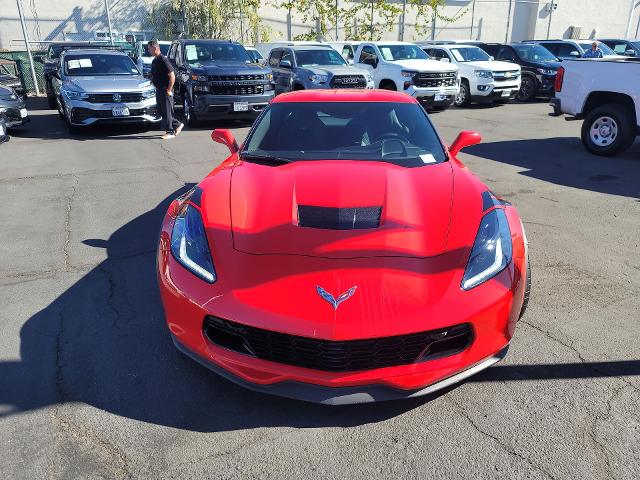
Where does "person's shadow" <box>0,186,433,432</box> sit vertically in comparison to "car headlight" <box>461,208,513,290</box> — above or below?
below

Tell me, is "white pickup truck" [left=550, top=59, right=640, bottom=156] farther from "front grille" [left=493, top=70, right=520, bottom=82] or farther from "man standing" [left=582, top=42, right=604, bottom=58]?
"man standing" [left=582, top=42, right=604, bottom=58]

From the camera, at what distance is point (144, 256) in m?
4.70

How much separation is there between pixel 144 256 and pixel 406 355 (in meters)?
2.99

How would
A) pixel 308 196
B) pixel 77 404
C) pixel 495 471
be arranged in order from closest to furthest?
pixel 495 471
pixel 77 404
pixel 308 196

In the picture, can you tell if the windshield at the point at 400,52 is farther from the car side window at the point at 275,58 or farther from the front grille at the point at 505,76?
the car side window at the point at 275,58

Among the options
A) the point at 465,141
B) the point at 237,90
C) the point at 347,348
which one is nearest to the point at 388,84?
the point at 237,90

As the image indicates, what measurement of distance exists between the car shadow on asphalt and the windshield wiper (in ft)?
16.0

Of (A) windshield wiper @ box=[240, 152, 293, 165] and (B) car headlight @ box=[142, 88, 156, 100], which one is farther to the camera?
(B) car headlight @ box=[142, 88, 156, 100]

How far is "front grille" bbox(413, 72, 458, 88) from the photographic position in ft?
46.3

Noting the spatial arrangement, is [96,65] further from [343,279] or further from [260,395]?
[343,279]

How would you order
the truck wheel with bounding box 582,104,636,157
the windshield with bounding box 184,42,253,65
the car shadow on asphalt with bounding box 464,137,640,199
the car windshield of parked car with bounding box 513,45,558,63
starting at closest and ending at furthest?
the car shadow on asphalt with bounding box 464,137,640,199 < the truck wheel with bounding box 582,104,636,157 < the windshield with bounding box 184,42,253,65 < the car windshield of parked car with bounding box 513,45,558,63

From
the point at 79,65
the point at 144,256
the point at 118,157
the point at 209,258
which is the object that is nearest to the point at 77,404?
the point at 209,258

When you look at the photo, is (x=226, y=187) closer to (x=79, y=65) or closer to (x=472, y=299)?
(x=472, y=299)

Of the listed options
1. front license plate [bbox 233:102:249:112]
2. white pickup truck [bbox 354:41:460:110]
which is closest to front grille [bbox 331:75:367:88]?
white pickup truck [bbox 354:41:460:110]
